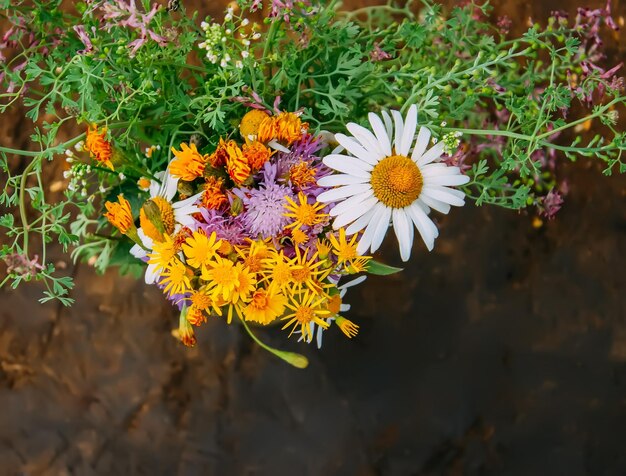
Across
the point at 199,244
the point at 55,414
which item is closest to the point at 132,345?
the point at 55,414

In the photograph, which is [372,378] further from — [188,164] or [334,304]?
[188,164]

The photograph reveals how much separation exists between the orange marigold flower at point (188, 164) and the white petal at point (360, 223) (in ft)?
0.44

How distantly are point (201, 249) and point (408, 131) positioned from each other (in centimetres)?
19

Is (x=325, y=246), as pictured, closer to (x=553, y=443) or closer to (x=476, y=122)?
(x=476, y=122)

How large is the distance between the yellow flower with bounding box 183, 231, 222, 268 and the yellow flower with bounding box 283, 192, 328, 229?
64mm

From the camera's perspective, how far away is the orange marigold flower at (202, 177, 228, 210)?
55cm

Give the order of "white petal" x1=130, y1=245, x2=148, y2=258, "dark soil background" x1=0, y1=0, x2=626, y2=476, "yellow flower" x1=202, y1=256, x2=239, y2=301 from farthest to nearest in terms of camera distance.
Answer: "dark soil background" x1=0, y1=0, x2=626, y2=476 < "white petal" x1=130, y1=245, x2=148, y2=258 < "yellow flower" x1=202, y1=256, x2=239, y2=301

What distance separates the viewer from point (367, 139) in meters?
0.56

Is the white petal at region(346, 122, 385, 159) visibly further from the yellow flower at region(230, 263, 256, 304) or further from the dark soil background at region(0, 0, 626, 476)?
the dark soil background at region(0, 0, 626, 476)

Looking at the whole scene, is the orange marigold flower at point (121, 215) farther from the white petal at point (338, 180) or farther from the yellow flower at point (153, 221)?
the white petal at point (338, 180)

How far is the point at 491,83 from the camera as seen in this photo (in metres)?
0.66

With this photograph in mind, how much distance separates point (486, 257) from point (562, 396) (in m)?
0.24

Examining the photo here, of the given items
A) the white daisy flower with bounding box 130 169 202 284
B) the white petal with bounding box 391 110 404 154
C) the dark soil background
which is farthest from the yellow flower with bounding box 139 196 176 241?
the dark soil background

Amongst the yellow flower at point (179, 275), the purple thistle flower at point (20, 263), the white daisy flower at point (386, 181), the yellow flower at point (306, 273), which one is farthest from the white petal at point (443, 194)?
the purple thistle flower at point (20, 263)
